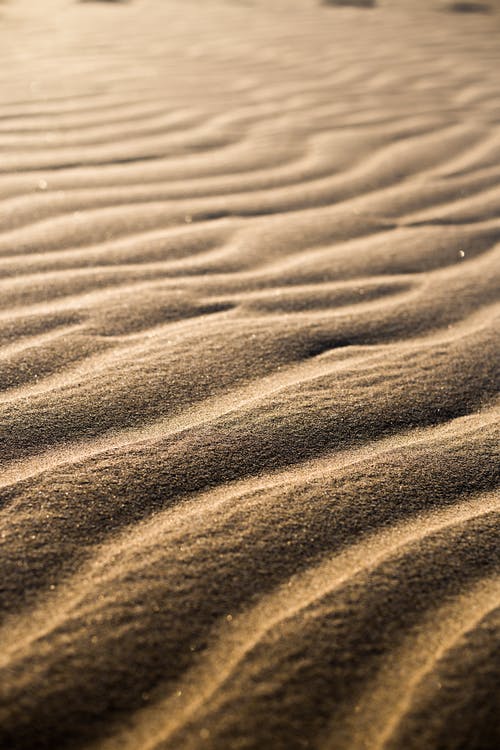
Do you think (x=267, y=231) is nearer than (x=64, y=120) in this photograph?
Yes

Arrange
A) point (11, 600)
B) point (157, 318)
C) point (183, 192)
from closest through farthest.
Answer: point (11, 600), point (157, 318), point (183, 192)

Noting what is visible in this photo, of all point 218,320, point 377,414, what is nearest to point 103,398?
point 218,320

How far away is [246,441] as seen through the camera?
124cm

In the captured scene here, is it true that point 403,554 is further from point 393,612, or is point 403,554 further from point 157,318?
point 157,318

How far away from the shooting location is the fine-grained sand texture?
0.86 meters

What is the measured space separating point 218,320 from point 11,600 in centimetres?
85

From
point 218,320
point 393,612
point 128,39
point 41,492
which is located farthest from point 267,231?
point 128,39

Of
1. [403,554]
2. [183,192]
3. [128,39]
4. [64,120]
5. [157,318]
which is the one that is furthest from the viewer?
[128,39]

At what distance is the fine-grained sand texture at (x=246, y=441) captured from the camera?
2.82 ft

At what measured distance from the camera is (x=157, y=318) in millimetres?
1611

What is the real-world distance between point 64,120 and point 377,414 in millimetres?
2256

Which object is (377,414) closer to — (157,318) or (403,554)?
(403,554)

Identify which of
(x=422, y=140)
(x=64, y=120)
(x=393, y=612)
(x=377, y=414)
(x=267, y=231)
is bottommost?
(x=393, y=612)

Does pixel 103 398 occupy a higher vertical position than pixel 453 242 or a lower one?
lower
